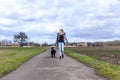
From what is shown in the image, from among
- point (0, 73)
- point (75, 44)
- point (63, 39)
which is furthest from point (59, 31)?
point (75, 44)

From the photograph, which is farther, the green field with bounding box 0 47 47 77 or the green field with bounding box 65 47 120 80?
the green field with bounding box 0 47 47 77

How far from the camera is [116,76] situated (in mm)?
14555

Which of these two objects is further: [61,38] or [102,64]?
[61,38]

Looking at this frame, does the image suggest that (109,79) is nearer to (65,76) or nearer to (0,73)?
(65,76)

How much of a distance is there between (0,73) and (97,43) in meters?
172

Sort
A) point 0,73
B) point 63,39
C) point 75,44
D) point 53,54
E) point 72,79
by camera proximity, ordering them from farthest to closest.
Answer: point 75,44 < point 53,54 < point 63,39 < point 0,73 < point 72,79

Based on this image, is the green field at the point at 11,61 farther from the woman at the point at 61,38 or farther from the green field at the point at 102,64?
the green field at the point at 102,64

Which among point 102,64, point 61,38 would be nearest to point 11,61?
point 61,38

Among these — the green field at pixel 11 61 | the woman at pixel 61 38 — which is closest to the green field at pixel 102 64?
the woman at pixel 61 38

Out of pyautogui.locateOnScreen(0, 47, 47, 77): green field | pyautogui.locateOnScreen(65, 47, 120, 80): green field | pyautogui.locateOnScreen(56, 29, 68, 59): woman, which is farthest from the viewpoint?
pyautogui.locateOnScreen(56, 29, 68, 59): woman

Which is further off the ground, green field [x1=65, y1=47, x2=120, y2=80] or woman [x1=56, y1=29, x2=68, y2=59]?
woman [x1=56, y1=29, x2=68, y2=59]

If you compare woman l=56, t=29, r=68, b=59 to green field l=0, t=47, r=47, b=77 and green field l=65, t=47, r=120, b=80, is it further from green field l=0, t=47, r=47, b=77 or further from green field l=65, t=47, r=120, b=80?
green field l=0, t=47, r=47, b=77

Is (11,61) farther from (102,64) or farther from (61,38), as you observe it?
(102,64)

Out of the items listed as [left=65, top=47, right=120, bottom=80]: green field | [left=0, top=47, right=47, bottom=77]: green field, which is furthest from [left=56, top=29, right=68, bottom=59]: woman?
[left=0, top=47, right=47, bottom=77]: green field
